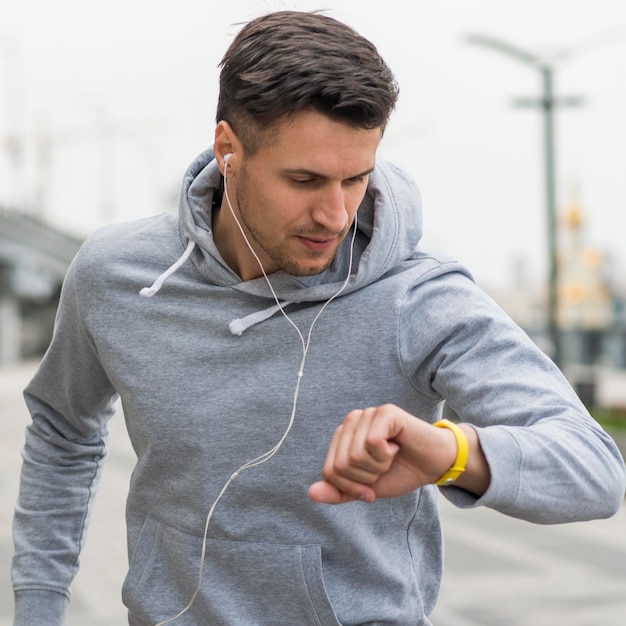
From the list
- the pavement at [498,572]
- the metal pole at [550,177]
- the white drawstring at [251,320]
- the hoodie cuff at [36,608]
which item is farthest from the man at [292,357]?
the metal pole at [550,177]

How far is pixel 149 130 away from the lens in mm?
98188

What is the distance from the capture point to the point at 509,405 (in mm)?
1855

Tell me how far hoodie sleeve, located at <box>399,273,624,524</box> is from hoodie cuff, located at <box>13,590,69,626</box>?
0.95m

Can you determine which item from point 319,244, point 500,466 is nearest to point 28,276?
point 319,244

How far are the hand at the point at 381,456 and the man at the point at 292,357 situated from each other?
0.35 ft

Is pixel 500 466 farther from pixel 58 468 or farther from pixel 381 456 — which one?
pixel 58 468

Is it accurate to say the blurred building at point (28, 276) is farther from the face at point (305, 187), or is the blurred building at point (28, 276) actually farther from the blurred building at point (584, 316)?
the face at point (305, 187)

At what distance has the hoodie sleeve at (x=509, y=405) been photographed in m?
1.69

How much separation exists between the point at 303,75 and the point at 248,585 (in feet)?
2.87

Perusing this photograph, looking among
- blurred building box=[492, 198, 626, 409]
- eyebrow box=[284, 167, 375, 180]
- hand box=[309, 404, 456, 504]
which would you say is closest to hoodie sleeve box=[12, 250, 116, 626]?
eyebrow box=[284, 167, 375, 180]

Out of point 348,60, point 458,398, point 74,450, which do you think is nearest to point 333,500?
point 458,398

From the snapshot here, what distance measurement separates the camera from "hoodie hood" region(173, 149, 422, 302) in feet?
7.03

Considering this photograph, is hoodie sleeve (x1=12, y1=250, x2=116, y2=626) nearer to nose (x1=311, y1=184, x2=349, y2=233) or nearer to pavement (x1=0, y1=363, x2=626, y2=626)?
nose (x1=311, y1=184, x2=349, y2=233)

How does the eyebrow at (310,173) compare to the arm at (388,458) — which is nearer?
the arm at (388,458)
